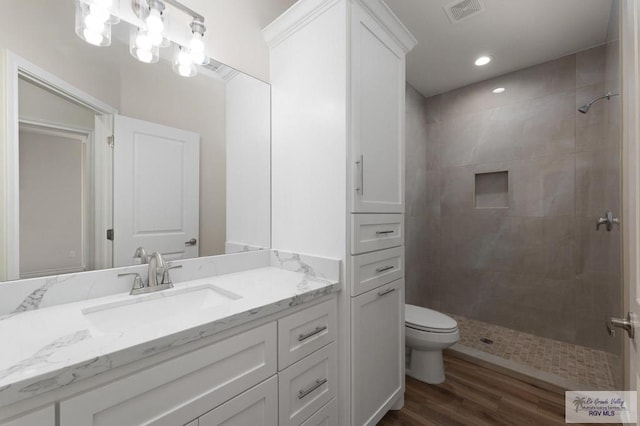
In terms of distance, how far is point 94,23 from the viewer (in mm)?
1006

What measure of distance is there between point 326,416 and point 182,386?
0.72m

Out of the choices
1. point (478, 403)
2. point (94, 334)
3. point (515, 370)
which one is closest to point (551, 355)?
point (515, 370)

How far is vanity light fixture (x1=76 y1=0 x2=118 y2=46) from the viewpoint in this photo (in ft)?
3.24

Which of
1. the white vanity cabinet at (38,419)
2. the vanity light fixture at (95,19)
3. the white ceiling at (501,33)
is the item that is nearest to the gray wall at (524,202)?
the white ceiling at (501,33)

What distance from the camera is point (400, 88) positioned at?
1.58m

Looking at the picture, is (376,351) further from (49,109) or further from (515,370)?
(49,109)

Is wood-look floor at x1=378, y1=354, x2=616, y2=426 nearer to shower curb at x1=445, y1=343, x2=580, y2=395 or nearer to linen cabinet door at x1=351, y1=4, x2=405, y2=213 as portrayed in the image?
shower curb at x1=445, y1=343, x2=580, y2=395

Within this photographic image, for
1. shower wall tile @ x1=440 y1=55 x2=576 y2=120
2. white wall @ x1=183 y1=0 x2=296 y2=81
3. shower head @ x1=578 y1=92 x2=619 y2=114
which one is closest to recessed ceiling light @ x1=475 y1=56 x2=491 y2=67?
shower wall tile @ x1=440 y1=55 x2=576 y2=120

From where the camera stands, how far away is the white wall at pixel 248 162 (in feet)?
4.86

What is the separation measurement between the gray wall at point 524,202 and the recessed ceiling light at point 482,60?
0.32 m

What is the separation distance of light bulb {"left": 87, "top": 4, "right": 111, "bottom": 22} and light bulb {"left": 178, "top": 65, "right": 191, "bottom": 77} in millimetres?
300

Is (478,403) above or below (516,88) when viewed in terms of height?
below

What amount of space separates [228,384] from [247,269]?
704mm

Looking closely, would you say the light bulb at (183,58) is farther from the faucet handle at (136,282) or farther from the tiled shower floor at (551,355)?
the tiled shower floor at (551,355)
